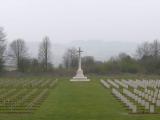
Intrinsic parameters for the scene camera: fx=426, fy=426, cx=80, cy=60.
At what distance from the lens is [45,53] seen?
3174 inches

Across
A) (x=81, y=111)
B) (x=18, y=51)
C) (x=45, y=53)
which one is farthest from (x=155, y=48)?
(x=81, y=111)

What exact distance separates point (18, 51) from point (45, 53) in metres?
5.25

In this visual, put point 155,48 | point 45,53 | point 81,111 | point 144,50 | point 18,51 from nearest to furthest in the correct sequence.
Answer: point 81,111 < point 18,51 < point 45,53 < point 155,48 < point 144,50

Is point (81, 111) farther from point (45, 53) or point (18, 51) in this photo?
point (45, 53)

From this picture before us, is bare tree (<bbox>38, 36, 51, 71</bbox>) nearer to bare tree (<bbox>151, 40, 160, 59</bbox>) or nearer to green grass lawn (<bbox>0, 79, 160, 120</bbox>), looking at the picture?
bare tree (<bbox>151, 40, 160, 59</bbox>)

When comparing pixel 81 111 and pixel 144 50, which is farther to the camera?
pixel 144 50

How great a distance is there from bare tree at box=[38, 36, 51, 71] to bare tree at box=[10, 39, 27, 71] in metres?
3.13

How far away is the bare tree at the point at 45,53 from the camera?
78606 mm

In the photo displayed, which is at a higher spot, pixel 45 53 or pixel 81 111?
pixel 45 53

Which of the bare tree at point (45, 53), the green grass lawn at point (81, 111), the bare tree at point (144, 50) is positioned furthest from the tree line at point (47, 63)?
the green grass lawn at point (81, 111)

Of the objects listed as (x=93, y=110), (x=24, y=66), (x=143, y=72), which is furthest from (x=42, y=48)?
(x=93, y=110)

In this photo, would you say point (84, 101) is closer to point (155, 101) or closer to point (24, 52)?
point (155, 101)

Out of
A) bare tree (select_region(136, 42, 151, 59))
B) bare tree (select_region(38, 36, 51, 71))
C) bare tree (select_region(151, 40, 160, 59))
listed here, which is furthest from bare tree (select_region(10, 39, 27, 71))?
bare tree (select_region(151, 40, 160, 59))

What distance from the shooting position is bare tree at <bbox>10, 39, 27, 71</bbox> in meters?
75.1
